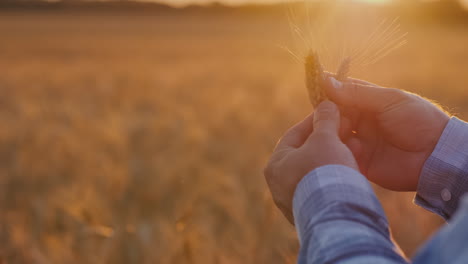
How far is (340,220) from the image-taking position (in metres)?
0.61

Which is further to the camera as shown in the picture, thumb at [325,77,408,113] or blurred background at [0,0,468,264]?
blurred background at [0,0,468,264]

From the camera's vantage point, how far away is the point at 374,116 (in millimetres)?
992

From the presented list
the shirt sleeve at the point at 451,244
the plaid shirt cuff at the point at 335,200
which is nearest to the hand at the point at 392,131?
the plaid shirt cuff at the point at 335,200

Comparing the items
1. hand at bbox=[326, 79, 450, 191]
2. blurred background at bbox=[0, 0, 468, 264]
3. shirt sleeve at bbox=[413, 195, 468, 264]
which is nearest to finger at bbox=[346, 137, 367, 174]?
hand at bbox=[326, 79, 450, 191]

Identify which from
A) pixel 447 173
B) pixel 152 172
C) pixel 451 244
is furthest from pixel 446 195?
pixel 152 172

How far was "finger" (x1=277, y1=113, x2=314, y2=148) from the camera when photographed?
833mm

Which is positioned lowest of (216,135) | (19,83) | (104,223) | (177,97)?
(19,83)

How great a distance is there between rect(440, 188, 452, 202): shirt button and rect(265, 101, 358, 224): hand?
280mm

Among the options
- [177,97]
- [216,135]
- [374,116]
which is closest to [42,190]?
[216,135]

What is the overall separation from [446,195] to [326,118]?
12.2 inches

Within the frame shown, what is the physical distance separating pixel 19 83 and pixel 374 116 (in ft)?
18.3

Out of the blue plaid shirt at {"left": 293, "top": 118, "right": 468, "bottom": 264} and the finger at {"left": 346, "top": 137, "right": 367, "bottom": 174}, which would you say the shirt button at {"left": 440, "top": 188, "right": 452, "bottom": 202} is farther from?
the blue plaid shirt at {"left": 293, "top": 118, "right": 468, "bottom": 264}

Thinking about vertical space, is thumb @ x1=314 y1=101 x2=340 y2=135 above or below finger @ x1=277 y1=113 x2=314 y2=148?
above

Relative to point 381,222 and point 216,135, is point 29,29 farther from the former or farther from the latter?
point 381,222
